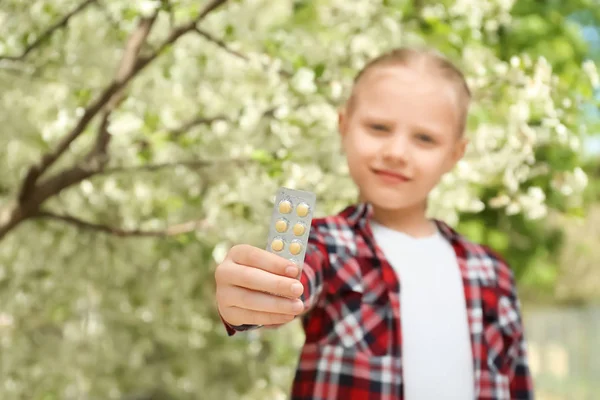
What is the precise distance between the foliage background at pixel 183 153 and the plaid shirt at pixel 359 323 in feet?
2.81

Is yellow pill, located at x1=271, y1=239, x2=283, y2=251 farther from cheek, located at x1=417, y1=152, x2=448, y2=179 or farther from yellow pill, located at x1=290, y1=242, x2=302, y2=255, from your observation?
cheek, located at x1=417, y1=152, x2=448, y2=179

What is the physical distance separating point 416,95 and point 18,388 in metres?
3.31

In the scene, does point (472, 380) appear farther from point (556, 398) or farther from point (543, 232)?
point (556, 398)

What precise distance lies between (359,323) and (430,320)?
0.79ft

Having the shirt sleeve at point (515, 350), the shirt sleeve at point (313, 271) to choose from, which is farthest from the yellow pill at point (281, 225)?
the shirt sleeve at point (515, 350)

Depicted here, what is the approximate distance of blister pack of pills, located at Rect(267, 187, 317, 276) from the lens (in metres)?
1.46

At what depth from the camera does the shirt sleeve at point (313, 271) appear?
5.94 feet

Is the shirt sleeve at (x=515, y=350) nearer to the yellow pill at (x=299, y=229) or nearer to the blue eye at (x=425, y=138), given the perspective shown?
the blue eye at (x=425, y=138)

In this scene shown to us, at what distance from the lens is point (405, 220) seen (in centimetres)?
243

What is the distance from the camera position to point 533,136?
3.14 meters

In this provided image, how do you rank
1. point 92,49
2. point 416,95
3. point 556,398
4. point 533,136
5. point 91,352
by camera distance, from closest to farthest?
point 416,95 < point 533,136 < point 92,49 < point 91,352 < point 556,398

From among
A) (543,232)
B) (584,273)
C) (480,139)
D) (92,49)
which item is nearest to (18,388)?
(92,49)

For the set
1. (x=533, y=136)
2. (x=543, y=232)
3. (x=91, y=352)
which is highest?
(x=533, y=136)

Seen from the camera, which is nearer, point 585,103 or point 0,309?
point 585,103
